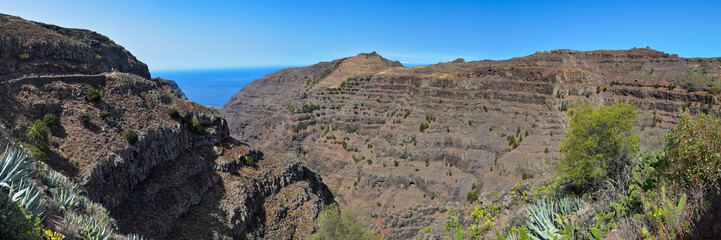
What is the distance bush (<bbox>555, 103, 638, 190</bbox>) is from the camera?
57.5ft

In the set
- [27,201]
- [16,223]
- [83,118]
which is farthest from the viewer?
[83,118]

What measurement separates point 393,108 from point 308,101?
103 feet

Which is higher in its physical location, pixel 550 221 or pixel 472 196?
pixel 550 221

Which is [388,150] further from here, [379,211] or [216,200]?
[216,200]

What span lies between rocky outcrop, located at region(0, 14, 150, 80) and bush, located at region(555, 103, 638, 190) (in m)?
44.5

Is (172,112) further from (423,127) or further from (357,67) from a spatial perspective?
(357,67)

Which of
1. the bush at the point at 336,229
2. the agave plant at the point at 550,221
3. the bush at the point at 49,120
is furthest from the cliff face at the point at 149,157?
the agave plant at the point at 550,221

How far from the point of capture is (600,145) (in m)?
18.2

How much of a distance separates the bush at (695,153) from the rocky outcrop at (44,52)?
149 ft

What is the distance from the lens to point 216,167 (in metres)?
36.6

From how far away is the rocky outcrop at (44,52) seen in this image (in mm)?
31906

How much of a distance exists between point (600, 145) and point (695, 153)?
7.40 meters

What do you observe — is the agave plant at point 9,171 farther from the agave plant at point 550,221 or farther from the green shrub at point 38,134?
the green shrub at point 38,134

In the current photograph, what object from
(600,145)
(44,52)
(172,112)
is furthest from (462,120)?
(44,52)
